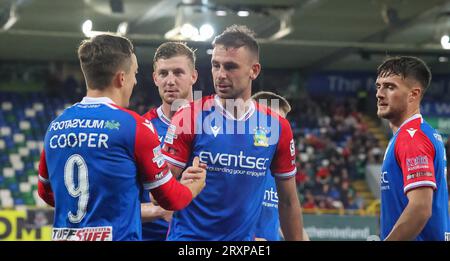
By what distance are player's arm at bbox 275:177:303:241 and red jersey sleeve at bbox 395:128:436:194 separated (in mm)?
780

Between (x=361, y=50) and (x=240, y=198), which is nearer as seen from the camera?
(x=240, y=198)

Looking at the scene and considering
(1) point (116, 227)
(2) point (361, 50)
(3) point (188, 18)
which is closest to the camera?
(1) point (116, 227)

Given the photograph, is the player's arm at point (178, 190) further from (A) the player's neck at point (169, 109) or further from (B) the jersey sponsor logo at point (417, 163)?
(A) the player's neck at point (169, 109)

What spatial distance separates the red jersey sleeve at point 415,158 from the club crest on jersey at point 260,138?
905 millimetres

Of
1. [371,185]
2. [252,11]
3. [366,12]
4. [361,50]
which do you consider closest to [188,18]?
[252,11]

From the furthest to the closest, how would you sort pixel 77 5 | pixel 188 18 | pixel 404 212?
pixel 188 18 → pixel 77 5 → pixel 404 212

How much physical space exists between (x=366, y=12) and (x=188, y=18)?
5090 mm

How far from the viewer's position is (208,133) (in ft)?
18.3

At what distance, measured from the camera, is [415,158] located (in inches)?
216

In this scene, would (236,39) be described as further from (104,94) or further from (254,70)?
(104,94)

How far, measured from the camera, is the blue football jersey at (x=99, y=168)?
14.6 feet

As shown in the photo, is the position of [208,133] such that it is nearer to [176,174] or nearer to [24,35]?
[176,174]

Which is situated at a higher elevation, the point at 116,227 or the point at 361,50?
the point at 361,50

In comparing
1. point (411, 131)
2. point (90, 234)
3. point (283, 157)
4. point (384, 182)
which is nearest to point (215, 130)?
point (283, 157)
